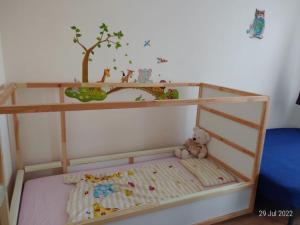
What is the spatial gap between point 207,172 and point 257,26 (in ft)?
5.45

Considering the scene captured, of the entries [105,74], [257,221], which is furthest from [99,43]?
[257,221]

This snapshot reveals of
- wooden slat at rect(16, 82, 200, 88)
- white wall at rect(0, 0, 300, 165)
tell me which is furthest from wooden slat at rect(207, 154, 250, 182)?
wooden slat at rect(16, 82, 200, 88)

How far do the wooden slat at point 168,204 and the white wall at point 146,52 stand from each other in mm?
850

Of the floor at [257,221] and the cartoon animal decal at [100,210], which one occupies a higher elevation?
the cartoon animal decal at [100,210]

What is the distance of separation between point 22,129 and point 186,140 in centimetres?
150

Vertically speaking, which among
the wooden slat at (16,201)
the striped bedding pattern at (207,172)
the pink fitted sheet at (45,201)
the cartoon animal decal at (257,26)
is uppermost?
the cartoon animal decal at (257,26)

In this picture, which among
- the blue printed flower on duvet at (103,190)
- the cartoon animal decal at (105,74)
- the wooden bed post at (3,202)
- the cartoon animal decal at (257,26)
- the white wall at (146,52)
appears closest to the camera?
the wooden bed post at (3,202)

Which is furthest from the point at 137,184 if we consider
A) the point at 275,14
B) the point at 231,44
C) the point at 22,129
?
the point at 275,14

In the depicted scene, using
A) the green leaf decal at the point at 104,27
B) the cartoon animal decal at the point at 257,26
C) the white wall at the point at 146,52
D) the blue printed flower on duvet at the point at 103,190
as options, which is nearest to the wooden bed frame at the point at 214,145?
the white wall at the point at 146,52

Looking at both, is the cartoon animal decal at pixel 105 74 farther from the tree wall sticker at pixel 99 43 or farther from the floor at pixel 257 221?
the floor at pixel 257 221

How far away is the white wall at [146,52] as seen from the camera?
5.74ft

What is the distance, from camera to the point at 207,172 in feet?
6.45

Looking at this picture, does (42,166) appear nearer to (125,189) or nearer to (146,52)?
(125,189)

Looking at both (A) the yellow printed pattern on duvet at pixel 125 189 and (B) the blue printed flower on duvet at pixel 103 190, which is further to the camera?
(B) the blue printed flower on duvet at pixel 103 190
